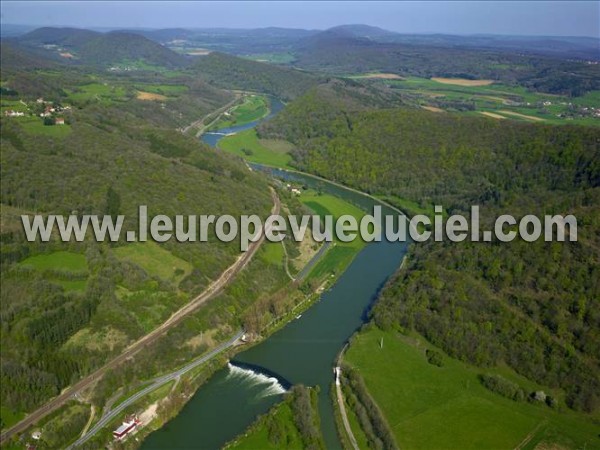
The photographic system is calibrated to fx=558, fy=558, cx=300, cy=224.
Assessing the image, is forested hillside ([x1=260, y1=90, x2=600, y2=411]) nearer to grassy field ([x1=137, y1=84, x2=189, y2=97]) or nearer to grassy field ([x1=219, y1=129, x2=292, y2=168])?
grassy field ([x1=219, y1=129, x2=292, y2=168])

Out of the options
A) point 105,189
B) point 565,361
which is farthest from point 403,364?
point 105,189

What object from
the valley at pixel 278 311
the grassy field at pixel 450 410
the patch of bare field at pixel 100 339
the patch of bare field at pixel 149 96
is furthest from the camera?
the patch of bare field at pixel 149 96

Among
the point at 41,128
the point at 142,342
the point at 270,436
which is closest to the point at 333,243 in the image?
the point at 142,342

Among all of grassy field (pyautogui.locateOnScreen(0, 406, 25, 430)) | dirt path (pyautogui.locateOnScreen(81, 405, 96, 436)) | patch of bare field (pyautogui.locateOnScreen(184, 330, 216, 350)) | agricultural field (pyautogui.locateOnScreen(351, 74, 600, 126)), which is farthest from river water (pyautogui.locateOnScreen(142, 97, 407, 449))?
agricultural field (pyautogui.locateOnScreen(351, 74, 600, 126))

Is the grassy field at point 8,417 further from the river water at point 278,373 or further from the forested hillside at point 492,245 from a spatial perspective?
the forested hillside at point 492,245

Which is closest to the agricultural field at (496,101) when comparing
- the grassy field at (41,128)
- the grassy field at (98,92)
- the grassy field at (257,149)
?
the grassy field at (257,149)

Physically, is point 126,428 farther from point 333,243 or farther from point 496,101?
point 496,101

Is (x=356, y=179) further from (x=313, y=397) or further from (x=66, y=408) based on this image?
(x=66, y=408)
